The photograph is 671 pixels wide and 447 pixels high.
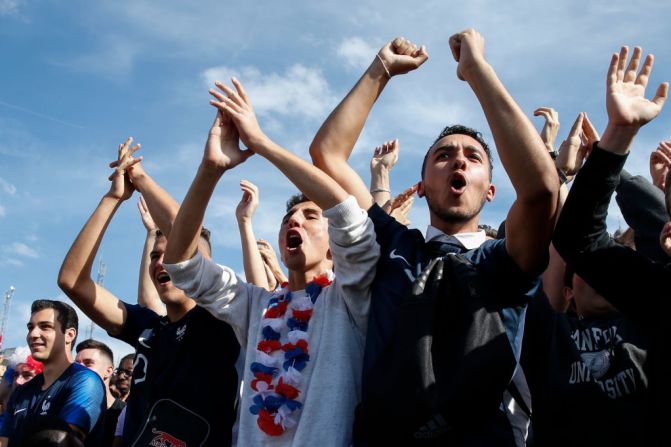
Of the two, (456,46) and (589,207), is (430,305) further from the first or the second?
(456,46)

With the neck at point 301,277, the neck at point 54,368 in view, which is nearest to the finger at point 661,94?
the neck at point 301,277

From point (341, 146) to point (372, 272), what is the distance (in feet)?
2.13

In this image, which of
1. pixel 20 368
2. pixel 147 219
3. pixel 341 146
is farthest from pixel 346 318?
pixel 20 368

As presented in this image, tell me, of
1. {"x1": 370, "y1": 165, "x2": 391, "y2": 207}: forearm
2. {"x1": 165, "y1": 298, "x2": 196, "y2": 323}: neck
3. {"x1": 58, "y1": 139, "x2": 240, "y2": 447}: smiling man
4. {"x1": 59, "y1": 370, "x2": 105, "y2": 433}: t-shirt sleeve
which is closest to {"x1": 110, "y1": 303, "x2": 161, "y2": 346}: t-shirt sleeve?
{"x1": 58, "y1": 139, "x2": 240, "y2": 447}: smiling man

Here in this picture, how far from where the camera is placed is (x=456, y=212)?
2.93 m

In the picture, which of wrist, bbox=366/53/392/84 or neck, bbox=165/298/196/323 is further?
neck, bbox=165/298/196/323

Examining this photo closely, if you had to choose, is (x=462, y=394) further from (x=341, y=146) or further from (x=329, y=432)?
(x=341, y=146)

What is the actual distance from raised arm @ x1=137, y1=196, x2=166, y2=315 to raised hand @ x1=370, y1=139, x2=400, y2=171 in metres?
1.65

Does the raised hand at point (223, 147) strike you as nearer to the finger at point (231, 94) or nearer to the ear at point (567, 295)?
the finger at point (231, 94)

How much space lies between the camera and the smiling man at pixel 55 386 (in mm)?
5035

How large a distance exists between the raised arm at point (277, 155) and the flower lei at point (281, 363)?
1.76 feet

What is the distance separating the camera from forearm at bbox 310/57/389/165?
3.26 metres

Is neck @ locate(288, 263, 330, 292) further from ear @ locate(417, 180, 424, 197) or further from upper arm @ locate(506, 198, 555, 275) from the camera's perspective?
upper arm @ locate(506, 198, 555, 275)

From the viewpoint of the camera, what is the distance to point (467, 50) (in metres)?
2.76
